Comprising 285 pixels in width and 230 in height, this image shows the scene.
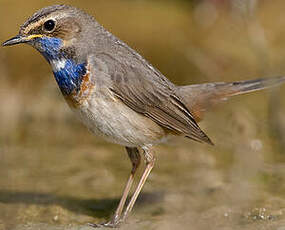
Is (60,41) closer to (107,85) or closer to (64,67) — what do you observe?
(64,67)

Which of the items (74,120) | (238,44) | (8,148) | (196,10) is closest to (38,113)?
(74,120)

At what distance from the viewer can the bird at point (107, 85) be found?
20.3 feet

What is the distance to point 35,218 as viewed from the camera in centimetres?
668

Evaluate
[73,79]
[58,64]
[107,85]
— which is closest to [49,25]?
[58,64]

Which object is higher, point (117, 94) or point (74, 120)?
point (117, 94)

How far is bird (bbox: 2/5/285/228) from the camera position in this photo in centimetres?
619

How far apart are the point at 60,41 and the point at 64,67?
252mm

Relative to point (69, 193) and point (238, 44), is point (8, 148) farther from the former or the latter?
point (238, 44)

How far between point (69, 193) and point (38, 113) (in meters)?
2.43

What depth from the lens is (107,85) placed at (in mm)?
6234

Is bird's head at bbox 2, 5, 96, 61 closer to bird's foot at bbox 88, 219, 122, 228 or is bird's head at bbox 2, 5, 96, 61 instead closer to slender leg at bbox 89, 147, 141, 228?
slender leg at bbox 89, 147, 141, 228

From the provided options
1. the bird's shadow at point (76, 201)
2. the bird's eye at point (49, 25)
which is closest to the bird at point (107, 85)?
the bird's eye at point (49, 25)

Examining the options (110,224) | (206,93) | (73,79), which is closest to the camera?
(73,79)

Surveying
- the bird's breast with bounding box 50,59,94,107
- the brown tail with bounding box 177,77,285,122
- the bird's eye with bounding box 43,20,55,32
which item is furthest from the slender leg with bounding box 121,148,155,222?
the bird's eye with bounding box 43,20,55,32
